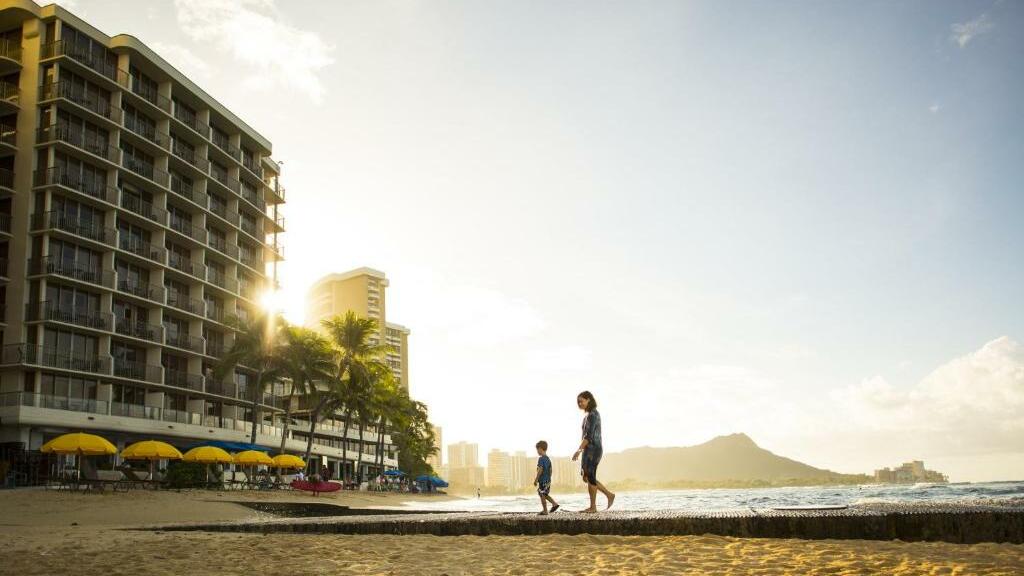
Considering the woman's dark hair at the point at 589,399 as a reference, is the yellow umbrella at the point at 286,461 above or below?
below

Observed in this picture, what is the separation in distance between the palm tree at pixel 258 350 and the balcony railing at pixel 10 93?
17.9 meters

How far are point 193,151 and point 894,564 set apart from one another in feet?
177

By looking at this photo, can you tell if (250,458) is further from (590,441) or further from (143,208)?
(590,441)

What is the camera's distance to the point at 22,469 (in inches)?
1374

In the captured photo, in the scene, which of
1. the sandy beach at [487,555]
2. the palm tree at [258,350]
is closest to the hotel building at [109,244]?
the palm tree at [258,350]

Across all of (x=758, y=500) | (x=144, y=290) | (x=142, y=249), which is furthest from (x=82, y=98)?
(x=758, y=500)

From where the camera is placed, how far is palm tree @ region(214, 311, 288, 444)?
46.8 m

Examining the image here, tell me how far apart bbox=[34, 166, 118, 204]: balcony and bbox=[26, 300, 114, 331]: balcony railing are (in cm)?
648

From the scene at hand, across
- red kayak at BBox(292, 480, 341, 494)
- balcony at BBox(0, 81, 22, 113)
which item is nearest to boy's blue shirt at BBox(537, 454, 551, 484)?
red kayak at BBox(292, 480, 341, 494)

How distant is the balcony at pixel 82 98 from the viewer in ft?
132

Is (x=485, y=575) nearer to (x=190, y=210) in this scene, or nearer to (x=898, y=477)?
(x=190, y=210)

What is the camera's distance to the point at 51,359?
38250 millimetres

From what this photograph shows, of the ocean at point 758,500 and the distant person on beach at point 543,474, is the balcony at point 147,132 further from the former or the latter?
the distant person on beach at point 543,474

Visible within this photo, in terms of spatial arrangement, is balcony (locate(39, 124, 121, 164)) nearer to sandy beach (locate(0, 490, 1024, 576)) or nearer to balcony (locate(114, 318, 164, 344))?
balcony (locate(114, 318, 164, 344))
